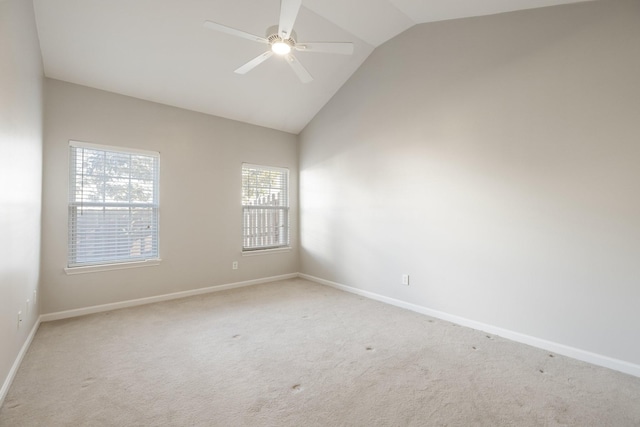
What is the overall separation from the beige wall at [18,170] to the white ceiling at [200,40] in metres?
0.35

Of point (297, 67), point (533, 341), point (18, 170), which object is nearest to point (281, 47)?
point (297, 67)

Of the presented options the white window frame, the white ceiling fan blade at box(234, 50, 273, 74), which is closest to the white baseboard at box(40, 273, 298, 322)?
the white window frame

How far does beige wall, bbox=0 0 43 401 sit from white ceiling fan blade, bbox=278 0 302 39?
1661 mm

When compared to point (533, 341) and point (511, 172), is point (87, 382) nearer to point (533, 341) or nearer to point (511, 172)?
point (533, 341)

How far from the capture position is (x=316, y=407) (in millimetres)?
1827

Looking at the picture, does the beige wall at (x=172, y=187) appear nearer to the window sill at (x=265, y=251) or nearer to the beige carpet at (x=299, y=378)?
the window sill at (x=265, y=251)

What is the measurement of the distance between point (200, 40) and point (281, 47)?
1316mm

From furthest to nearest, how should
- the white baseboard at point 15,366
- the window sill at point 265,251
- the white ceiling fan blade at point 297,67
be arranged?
the window sill at point 265,251 → the white ceiling fan blade at point 297,67 → the white baseboard at point 15,366

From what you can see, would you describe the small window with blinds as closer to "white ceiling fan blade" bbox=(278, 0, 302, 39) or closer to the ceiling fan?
the ceiling fan

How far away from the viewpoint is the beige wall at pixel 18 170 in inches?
71.9

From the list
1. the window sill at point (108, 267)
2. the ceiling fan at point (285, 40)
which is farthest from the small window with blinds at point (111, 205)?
the ceiling fan at point (285, 40)

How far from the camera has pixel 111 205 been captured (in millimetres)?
3607

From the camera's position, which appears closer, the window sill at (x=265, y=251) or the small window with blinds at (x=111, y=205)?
the small window with blinds at (x=111, y=205)

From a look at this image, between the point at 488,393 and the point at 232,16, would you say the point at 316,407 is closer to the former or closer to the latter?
the point at 488,393
